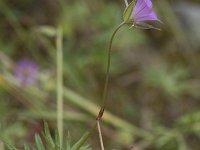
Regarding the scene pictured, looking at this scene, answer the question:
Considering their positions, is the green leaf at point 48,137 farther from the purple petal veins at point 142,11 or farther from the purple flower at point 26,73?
the purple flower at point 26,73

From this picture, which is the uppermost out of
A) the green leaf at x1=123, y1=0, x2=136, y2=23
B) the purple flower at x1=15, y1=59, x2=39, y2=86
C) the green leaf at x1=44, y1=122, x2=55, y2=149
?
the purple flower at x1=15, y1=59, x2=39, y2=86

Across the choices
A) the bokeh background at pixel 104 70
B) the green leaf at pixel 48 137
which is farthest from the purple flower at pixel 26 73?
the green leaf at pixel 48 137

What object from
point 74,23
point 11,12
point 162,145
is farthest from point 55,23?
point 162,145

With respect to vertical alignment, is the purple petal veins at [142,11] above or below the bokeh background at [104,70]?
below

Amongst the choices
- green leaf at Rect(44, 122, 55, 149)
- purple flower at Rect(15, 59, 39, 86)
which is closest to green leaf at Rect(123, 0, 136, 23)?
green leaf at Rect(44, 122, 55, 149)

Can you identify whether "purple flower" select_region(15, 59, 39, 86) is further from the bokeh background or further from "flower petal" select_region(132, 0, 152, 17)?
"flower petal" select_region(132, 0, 152, 17)

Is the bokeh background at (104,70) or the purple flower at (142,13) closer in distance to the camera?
the purple flower at (142,13)

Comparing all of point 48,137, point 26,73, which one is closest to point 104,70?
point 26,73

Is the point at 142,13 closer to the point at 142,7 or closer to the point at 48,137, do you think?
the point at 142,7

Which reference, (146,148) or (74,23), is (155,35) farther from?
(146,148)
